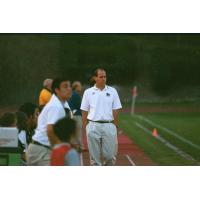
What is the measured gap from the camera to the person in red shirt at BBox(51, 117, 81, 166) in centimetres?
690

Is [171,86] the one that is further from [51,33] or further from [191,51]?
[51,33]

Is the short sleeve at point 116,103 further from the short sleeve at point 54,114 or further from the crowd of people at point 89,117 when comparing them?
the short sleeve at point 54,114

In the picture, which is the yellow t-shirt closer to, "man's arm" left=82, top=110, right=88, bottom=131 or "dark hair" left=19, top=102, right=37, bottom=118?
"dark hair" left=19, top=102, right=37, bottom=118

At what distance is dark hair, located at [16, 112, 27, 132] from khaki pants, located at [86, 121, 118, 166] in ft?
2.65

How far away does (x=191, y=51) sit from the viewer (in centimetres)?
996

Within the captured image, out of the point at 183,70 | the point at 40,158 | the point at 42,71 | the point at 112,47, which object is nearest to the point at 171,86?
the point at 183,70

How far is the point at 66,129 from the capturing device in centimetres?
700

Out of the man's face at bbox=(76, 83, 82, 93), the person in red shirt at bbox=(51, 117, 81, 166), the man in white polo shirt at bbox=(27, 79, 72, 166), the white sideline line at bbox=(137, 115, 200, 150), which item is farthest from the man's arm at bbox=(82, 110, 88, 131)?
the person in red shirt at bbox=(51, 117, 81, 166)

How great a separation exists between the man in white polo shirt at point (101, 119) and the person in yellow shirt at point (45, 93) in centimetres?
47

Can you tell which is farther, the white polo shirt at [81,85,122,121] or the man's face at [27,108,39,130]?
the white polo shirt at [81,85,122,121]

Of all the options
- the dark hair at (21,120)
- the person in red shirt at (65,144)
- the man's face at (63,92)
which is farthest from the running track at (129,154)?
the person in red shirt at (65,144)

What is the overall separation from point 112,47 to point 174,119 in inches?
51.0

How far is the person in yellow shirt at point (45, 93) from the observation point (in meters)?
9.41

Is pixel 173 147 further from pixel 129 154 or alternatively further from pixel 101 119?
pixel 101 119
